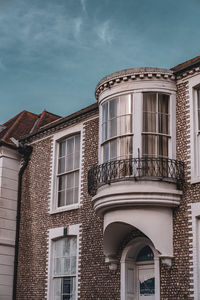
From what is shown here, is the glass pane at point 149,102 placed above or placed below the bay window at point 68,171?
above

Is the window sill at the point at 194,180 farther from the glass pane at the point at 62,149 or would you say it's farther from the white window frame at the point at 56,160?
the glass pane at the point at 62,149

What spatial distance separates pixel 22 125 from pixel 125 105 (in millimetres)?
9437

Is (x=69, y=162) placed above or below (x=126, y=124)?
below

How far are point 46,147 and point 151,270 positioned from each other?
680 cm

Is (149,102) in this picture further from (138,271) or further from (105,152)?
(138,271)

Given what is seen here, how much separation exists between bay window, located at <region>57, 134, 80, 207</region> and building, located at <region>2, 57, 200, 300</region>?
0.04 m

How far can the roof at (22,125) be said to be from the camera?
21.8 metres

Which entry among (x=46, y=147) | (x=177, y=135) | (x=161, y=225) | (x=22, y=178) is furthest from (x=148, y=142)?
(x=22, y=178)

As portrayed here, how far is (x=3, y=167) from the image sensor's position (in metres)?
20.0

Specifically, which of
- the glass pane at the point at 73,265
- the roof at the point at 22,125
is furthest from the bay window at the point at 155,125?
the roof at the point at 22,125

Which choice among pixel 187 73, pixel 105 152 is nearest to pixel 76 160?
pixel 105 152

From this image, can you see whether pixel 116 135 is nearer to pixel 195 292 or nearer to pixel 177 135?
pixel 177 135

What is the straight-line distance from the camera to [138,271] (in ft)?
50.1

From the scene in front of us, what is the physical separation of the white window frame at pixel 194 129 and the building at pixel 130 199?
0.09 feet
